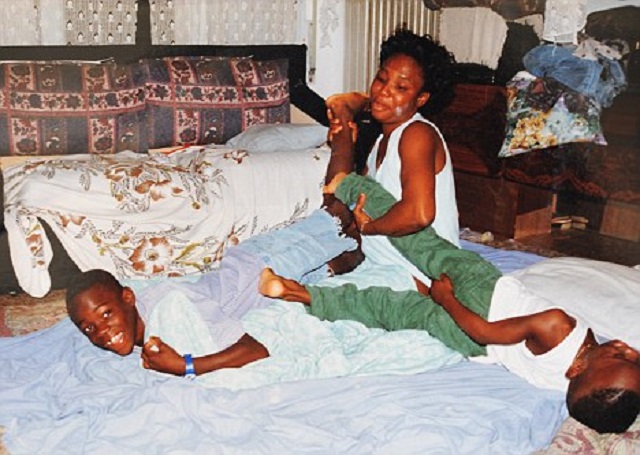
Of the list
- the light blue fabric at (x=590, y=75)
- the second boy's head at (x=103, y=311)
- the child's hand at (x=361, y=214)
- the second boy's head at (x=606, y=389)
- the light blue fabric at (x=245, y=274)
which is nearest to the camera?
the second boy's head at (x=606, y=389)

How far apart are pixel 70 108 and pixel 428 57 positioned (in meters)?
1.72

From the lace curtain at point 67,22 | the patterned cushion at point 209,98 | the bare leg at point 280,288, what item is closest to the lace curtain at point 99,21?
the lace curtain at point 67,22

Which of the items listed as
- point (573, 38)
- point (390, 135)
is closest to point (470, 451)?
point (390, 135)

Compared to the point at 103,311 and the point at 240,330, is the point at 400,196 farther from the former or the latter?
the point at 103,311

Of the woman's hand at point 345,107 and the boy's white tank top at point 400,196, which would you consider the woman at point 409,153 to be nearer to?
the boy's white tank top at point 400,196

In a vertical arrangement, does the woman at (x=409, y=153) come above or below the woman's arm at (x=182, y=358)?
above

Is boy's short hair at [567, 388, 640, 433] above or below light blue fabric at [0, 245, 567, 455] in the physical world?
above

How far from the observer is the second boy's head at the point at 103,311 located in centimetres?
192

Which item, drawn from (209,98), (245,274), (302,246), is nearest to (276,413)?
(245,274)

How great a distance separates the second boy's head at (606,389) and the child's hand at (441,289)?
39cm

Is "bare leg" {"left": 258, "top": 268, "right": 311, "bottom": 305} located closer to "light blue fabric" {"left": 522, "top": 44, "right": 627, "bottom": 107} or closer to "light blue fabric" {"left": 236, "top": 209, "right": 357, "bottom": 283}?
"light blue fabric" {"left": 236, "top": 209, "right": 357, "bottom": 283}

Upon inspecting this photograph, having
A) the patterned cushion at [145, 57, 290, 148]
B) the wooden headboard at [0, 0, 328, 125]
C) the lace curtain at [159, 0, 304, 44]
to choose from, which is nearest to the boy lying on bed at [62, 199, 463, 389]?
the patterned cushion at [145, 57, 290, 148]

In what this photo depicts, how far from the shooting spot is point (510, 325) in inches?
74.9

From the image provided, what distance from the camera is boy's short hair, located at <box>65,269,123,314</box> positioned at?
6.35 ft
